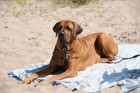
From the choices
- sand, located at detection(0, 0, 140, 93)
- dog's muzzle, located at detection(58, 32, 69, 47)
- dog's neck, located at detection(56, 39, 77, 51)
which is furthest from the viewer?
sand, located at detection(0, 0, 140, 93)

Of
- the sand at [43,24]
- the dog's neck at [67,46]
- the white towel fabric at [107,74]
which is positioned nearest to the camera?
the white towel fabric at [107,74]

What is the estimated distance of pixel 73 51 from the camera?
6.76 meters

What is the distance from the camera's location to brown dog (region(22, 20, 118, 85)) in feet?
21.1

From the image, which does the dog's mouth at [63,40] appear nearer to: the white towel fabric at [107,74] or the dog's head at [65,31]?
the dog's head at [65,31]

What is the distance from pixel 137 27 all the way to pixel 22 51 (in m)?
3.52

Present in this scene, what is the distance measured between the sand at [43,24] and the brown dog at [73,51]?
68 cm

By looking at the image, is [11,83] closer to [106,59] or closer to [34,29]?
[106,59]

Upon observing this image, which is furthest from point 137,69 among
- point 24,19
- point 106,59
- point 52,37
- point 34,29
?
point 24,19

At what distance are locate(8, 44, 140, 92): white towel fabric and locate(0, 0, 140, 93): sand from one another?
15.6 inches

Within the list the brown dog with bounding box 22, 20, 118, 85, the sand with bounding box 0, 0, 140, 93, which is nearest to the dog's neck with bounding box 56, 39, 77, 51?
the brown dog with bounding box 22, 20, 118, 85

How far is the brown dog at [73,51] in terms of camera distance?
643 centimetres

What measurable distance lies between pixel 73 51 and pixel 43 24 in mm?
3748

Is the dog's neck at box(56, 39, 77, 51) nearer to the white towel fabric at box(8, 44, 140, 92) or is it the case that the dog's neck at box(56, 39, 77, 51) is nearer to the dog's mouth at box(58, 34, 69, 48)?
the dog's mouth at box(58, 34, 69, 48)

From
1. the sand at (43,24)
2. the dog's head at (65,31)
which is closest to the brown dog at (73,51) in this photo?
the dog's head at (65,31)
